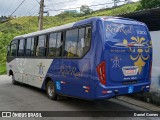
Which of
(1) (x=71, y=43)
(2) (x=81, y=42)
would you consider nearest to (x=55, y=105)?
(1) (x=71, y=43)

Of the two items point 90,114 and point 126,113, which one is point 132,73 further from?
point 90,114

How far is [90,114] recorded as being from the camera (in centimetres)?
862

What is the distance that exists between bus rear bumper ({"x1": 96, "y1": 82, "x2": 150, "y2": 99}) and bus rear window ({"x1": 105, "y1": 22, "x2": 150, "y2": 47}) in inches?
49.7

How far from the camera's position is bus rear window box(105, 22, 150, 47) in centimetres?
827

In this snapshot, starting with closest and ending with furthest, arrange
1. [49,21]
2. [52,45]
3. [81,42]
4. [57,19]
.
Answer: [81,42], [52,45], [49,21], [57,19]

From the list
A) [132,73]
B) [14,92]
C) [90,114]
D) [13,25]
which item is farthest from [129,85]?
[13,25]

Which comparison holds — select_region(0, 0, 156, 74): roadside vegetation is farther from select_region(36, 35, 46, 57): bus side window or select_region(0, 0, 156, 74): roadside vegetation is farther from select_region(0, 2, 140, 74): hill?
select_region(36, 35, 46, 57): bus side window

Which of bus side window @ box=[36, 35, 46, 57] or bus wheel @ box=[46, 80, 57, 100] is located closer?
bus wheel @ box=[46, 80, 57, 100]

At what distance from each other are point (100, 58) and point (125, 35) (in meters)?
1.25

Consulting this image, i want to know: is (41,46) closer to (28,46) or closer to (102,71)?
(28,46)

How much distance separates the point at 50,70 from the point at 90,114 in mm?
2853

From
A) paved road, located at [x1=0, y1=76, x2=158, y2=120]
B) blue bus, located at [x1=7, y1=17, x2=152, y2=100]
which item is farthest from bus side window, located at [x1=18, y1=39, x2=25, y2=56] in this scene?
blue bus, located at [x1=7, y1=17, x2=152, y2=100]

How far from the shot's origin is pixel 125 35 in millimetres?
8586

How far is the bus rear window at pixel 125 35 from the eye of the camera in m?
8.27
